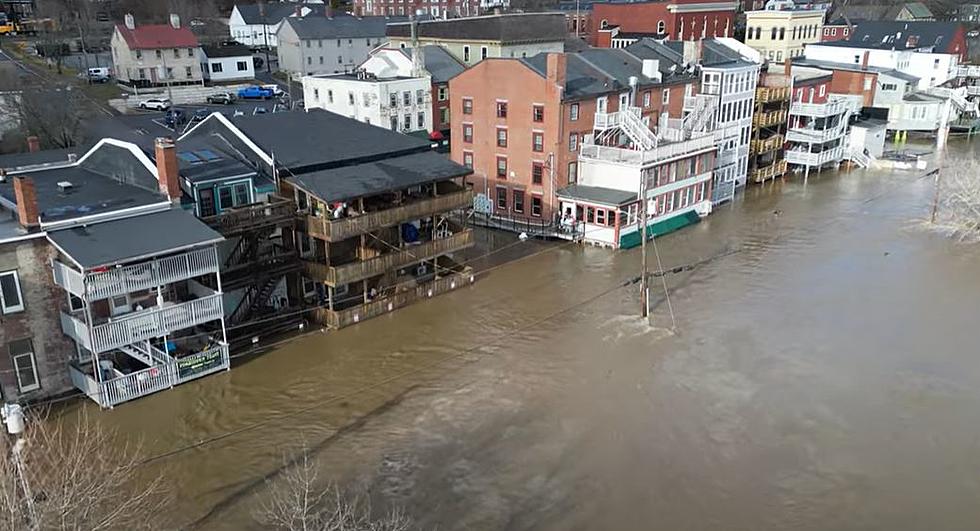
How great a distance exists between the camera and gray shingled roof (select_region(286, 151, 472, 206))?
32.5m

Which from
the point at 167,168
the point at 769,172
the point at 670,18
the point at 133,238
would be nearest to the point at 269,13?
the point at 670,18

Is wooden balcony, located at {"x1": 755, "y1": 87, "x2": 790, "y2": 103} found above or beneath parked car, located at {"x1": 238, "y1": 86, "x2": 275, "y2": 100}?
above

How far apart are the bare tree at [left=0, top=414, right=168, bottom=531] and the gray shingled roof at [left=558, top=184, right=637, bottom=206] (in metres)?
28.9

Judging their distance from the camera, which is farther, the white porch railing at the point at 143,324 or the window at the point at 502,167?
the window at the point at 502,167

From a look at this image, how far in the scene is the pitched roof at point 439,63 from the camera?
65.1 m

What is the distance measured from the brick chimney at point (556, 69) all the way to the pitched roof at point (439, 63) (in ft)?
68.0

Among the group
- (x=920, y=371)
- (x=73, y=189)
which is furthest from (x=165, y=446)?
(x=920, y=371)

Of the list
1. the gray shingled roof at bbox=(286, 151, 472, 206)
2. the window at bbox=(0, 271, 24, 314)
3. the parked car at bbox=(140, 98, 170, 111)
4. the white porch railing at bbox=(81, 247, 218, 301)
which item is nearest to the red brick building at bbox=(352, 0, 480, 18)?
the parked car at bbox=(140, 98, 170, 111)

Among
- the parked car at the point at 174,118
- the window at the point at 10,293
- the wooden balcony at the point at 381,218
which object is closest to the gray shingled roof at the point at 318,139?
the wooden balcony at the point at 381,218

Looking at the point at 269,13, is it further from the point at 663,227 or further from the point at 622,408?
the point at 622,408

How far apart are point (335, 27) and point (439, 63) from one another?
114ft

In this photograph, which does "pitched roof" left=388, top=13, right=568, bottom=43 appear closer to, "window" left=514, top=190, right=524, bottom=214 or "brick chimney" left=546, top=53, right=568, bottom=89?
"brick chimney" left=546, top=53, right=568, bottom=89

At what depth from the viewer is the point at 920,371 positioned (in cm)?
3003

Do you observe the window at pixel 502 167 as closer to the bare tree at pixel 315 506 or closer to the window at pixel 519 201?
the window at pixel 519 201
